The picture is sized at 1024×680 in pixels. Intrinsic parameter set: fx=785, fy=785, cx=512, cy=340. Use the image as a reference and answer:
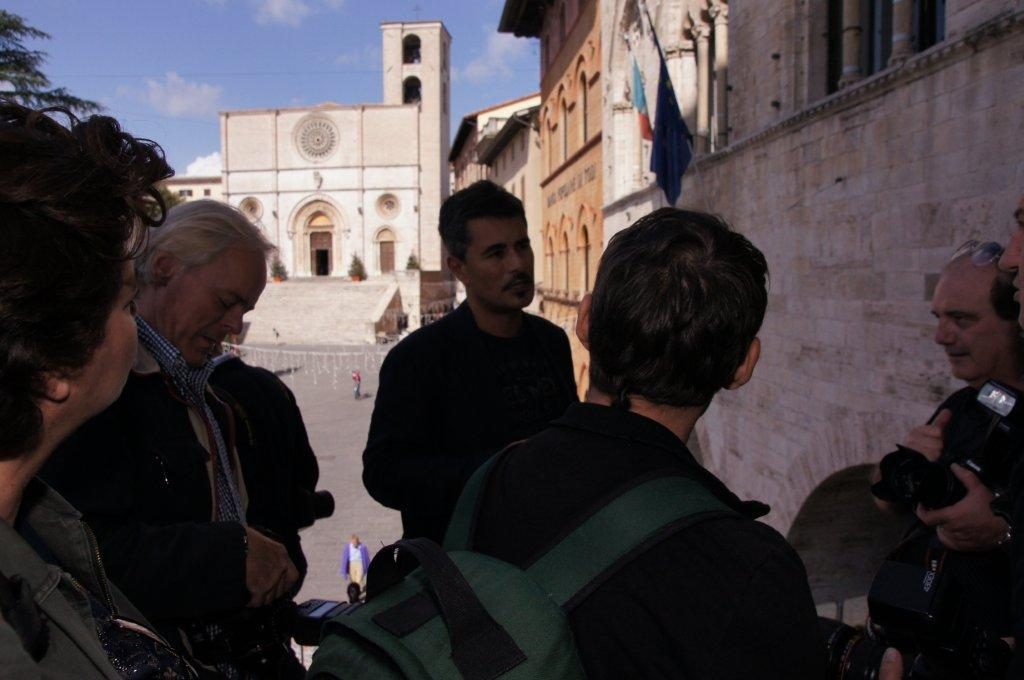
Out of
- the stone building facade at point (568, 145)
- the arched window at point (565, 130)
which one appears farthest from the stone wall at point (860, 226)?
the arched window at point (565, 130)

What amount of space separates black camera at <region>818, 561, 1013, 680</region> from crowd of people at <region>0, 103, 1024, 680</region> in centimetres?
7

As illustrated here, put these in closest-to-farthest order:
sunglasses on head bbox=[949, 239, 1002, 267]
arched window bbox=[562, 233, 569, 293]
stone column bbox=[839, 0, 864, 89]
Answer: sunglasses on head bbox=[949, 239, 1002, 267], stone column bbox=[839, 0, 864, 89], arched window bbox=[562, 233, 569, 293]

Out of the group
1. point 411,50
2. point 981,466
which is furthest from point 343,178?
point 981,466

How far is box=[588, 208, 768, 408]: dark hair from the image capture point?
1.29m

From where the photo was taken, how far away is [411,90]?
2237 inches

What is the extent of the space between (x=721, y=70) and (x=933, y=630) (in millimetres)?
7387

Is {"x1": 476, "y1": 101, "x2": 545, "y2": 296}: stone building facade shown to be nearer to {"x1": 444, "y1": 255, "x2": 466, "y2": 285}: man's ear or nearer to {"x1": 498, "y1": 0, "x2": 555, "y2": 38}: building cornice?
{"x1": 498, "y1": 0, "x2": 555, "y2": 38}: building cornice

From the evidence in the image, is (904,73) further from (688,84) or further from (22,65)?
(22,65)

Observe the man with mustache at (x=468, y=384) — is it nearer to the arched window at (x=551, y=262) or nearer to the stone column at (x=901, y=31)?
the stone column at (x=901, y=31)

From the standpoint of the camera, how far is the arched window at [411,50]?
2192 inches

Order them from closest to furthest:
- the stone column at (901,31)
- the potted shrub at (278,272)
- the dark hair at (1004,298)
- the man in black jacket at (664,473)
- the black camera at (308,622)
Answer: the man in black jacket at (664,473)
the black camera at (308,622)
the dark hair at (1004,298)
the stone column at (901,31)
the potted shrub at (278,272)

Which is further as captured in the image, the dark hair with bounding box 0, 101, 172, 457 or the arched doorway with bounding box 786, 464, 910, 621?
the arched doorway with bounding box 786, 464, 910, 621

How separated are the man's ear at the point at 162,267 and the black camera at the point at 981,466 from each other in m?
2.04

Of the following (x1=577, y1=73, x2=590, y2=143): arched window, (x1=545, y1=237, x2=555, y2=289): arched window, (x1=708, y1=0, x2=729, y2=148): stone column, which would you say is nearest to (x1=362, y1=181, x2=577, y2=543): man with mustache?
(x1=708, y1=0, x2=729, y2=148): stone column
